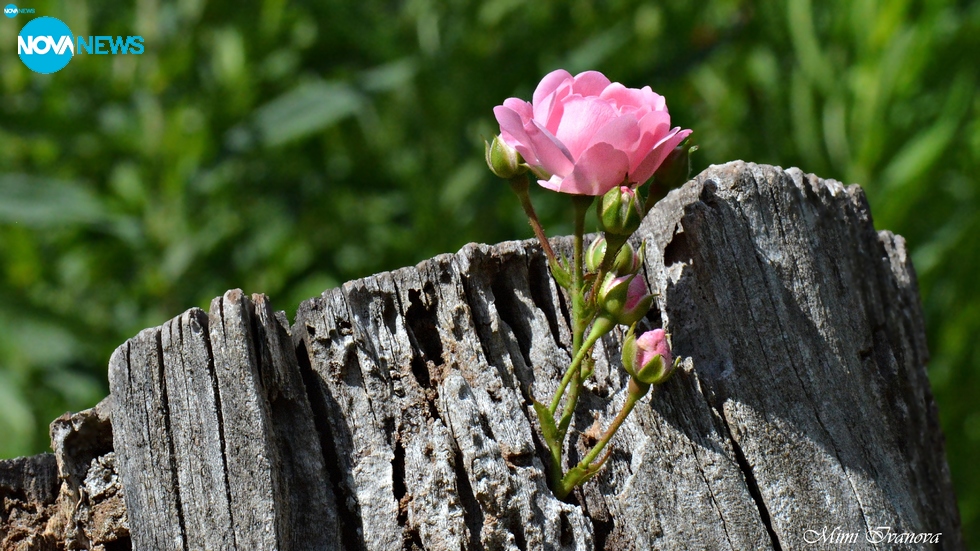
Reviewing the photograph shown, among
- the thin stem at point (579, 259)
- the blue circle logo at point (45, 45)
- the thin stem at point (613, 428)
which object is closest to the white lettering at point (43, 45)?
the blue circle logo at point (45, 45)

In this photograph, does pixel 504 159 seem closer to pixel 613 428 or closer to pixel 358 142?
pixel 613 428

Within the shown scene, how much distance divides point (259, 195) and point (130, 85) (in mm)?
767

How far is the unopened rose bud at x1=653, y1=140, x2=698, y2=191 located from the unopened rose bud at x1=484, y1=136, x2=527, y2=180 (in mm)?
197

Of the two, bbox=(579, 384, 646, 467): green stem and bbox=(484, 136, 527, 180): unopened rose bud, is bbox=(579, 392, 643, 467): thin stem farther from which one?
bbox=(484, 136, 527, 180): unopened rose bud

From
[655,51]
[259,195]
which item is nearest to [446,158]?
[259,195]

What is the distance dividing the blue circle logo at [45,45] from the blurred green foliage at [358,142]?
38mm

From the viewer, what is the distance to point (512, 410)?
1240 mm

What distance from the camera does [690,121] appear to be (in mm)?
3330

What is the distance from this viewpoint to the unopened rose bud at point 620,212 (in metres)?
1.08

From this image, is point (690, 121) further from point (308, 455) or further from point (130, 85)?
point (308, 455)

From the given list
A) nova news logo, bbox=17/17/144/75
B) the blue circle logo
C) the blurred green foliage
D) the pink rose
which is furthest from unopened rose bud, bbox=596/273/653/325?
the blue circle logo

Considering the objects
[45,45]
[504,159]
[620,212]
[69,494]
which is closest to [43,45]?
[45,45]

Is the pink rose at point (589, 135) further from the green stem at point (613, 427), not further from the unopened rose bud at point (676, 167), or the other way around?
the green stem at point (613, 427)

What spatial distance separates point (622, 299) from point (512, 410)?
251 mm
